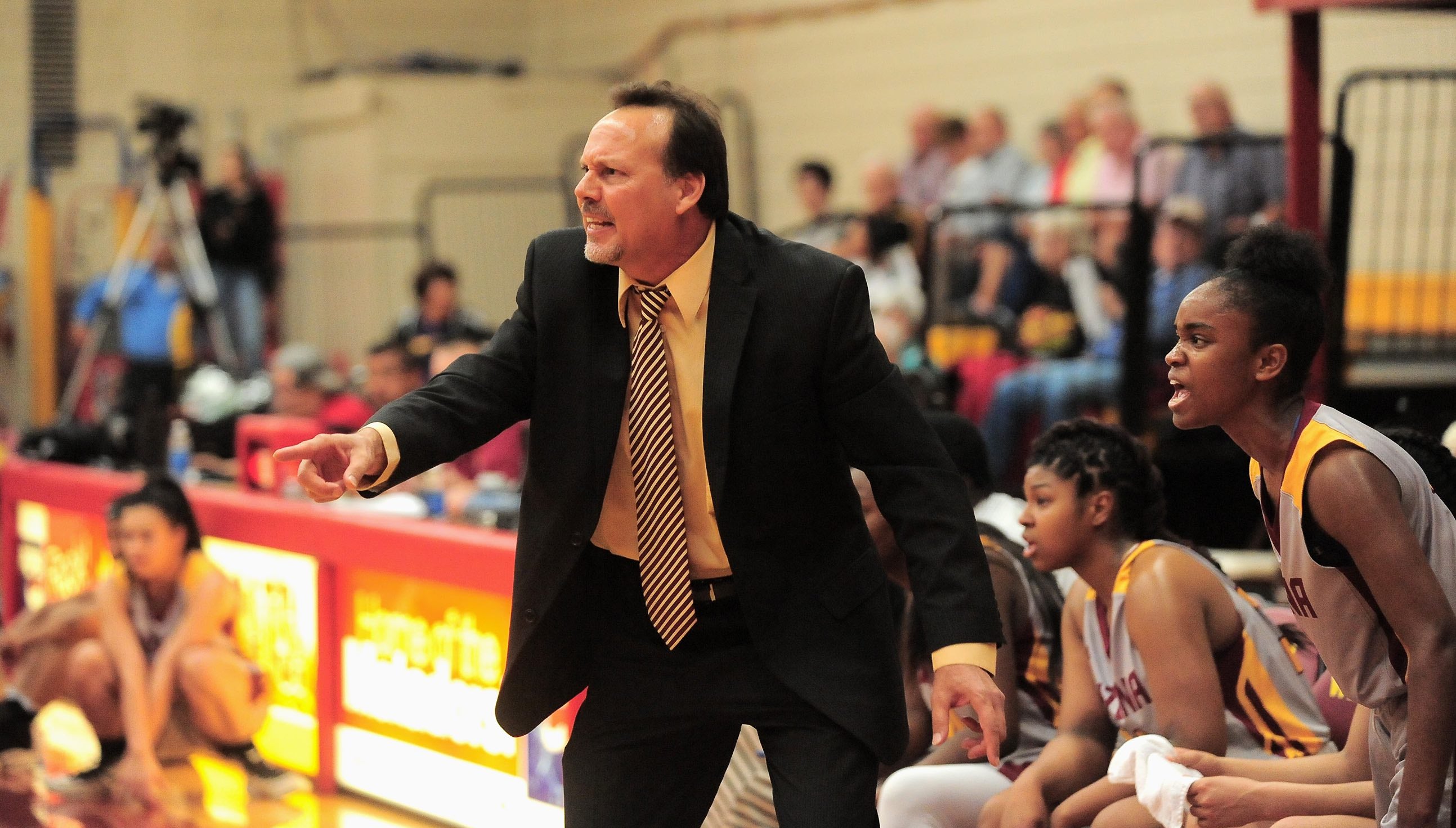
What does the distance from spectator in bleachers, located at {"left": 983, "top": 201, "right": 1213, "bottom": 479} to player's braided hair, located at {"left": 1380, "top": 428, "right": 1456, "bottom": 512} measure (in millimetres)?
3642

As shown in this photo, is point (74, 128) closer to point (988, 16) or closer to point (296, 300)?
point (296, 300)

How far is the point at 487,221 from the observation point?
14586mm

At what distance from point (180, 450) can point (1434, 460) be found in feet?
22.8

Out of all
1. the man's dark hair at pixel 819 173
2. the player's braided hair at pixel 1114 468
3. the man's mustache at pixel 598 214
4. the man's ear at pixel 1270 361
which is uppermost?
the man's dark hair at pixel 819 173

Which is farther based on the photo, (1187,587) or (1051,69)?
(1051,69)

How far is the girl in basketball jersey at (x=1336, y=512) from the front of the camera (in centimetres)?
250

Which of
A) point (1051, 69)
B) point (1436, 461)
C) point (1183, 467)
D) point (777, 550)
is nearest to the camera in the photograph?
point (777, 550)

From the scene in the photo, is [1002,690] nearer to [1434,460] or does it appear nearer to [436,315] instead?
[1434,460]

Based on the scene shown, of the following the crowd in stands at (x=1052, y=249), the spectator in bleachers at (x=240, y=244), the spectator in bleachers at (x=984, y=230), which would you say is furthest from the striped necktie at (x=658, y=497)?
the spectator in bleachers at (x=240, y=244)

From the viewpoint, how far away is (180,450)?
28.5 feet

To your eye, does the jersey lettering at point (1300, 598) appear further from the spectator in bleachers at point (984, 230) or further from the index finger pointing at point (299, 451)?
the spectator in bleachers at point (984, 230)

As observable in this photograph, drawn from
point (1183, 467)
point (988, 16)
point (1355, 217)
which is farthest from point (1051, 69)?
point (1183, 467)

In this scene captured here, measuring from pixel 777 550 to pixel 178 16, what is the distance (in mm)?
13714

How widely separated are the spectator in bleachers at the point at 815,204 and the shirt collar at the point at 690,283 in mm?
6985
